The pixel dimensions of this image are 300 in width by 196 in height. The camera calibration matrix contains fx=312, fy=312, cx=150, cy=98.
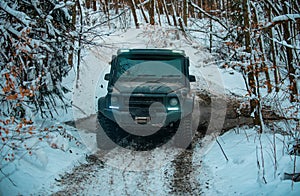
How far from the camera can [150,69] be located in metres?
6.38

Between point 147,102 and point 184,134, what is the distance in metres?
0.92

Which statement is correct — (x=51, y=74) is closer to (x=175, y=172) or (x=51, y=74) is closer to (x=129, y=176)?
(x=129, y=176)

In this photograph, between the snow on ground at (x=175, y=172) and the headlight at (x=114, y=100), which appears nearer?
the snow on ground at (x=175, y=172)

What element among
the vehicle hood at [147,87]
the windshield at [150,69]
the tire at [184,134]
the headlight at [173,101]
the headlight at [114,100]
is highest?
the windshield at [150,69]

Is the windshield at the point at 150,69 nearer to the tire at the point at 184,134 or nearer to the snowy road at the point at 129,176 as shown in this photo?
the tire at the point at 184,134

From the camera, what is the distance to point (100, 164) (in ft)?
16.7

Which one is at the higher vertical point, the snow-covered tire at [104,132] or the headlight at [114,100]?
the headlight at [114,100]

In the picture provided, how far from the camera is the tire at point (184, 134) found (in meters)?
5.74

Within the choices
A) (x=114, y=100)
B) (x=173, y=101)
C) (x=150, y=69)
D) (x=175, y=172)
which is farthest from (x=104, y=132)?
(x=175, y=172)

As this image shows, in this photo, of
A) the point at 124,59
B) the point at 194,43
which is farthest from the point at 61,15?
the point at 194,43

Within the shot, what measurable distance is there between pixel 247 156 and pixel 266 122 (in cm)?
197

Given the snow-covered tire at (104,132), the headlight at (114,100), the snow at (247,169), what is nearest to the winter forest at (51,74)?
the snow at (247,169)

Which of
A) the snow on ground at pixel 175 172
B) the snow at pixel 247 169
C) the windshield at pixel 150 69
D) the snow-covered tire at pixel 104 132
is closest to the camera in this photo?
the snow at pixel 247 169

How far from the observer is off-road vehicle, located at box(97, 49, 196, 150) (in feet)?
18.3
